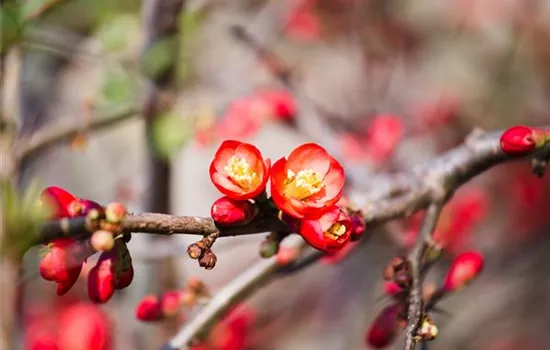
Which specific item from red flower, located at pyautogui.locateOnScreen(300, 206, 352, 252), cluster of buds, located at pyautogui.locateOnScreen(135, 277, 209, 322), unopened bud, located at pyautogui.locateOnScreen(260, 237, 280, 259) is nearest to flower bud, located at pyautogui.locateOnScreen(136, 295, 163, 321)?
cluster of buds, located at pyautogui.locateOnScreen(135, 277, 209, 322)

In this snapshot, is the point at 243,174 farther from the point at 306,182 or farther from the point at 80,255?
the point at 80,255

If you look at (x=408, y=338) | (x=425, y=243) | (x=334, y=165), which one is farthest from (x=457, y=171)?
(x=408, y=338)

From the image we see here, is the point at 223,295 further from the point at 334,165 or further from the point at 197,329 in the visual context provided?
the point at 334,165

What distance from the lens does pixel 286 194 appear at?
84 cm

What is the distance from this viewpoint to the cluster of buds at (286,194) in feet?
2.68

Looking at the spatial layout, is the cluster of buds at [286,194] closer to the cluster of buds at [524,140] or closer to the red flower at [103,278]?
the red flower at [103,278]

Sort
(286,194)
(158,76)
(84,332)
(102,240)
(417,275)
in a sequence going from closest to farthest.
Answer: (102,240)
(286,194)
(417,275)
(158,76)
(84,332)

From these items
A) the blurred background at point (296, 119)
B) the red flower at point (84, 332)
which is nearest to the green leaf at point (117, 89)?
the blurred background at point (296, 119)

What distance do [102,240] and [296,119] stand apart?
1.30 metres

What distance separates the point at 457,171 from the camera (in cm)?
117

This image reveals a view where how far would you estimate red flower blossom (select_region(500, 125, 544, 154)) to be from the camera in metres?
0.99

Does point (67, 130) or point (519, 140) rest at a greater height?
point (67, 130)

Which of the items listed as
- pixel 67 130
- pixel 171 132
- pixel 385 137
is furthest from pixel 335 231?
pixel 385 137

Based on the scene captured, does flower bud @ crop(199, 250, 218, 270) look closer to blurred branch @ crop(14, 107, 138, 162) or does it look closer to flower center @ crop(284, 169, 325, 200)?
flower center @ crop(284, 169, 325, 200)
